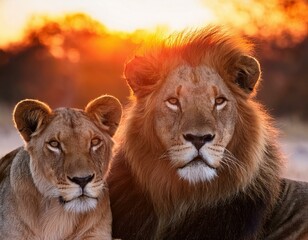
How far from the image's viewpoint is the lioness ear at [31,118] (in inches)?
187

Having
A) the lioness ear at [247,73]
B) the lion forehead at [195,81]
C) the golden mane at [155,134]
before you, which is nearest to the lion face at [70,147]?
the golden mane at [155,134]

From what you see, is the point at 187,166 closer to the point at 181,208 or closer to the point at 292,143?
the point at 181,208

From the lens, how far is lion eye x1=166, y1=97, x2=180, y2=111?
482cm

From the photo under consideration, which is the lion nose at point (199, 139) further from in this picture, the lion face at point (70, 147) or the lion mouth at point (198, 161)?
the lion face at point (70, 147)

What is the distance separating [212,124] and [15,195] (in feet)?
3.37

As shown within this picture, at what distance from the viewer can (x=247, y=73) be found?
5051mm

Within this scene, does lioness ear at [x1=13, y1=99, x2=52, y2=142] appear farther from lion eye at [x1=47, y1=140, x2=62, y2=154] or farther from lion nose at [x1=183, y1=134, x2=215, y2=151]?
lion nose at [x1=183, y1=134, x2=215, y2=151]

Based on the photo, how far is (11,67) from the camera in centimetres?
1834

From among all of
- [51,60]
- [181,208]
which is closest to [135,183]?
[181,208]

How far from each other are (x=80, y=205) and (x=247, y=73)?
1145 mm

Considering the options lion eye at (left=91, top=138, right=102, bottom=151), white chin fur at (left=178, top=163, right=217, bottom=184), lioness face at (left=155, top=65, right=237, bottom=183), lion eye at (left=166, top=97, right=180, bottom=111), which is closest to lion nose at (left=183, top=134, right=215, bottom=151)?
lioness face at (left=155, top=65, right=237, bottom=183)

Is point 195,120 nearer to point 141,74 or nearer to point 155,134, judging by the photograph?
point 155,134

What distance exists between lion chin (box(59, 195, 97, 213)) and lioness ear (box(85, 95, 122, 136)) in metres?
0.46

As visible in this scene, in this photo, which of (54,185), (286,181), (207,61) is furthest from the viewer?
(286,181)
